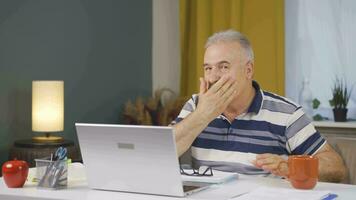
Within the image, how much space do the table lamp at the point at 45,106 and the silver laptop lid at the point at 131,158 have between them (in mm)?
1548

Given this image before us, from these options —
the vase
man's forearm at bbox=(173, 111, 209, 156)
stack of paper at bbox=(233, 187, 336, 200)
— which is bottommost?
the vase

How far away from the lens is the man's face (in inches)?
93.0

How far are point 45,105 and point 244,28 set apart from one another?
1.61 meters

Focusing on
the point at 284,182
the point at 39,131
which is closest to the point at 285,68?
the point at 39,131

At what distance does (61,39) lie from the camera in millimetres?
3688

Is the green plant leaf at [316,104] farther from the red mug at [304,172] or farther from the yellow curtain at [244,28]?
the red mug at [304,172]

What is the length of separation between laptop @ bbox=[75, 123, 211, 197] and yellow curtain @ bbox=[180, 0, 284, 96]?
2473 millimetres

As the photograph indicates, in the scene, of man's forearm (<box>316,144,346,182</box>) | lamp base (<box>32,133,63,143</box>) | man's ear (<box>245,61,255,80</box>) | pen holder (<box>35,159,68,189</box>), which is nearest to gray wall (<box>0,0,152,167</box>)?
lamp base (<box>32,133,63,143</box>)

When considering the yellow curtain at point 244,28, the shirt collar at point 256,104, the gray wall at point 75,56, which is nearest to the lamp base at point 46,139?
the gray wall at point 75,56

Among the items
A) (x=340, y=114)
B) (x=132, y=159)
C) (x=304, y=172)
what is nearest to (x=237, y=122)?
(x=304, y=172)

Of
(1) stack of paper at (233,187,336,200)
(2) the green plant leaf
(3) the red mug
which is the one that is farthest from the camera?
(2) the green plant leaf

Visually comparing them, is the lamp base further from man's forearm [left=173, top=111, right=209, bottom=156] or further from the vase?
the vase

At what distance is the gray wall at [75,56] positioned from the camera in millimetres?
3350

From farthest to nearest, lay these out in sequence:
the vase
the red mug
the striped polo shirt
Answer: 1. the vase
2. the striped polo shirt
3. the red mug
